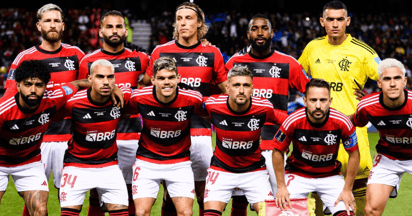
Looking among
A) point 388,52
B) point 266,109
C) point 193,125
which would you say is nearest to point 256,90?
point 266,109

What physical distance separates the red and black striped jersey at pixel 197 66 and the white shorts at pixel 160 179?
62 centimetres

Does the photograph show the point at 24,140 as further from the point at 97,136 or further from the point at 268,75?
the point at 268,75

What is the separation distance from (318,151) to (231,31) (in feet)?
50.5

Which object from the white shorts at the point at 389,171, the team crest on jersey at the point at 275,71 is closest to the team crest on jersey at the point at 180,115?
the team crest on jersey at the point at 275,71

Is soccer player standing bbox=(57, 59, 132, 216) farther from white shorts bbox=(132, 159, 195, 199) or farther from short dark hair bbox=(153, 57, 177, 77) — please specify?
short dark hair bbox=(153, 57, 177, 77)

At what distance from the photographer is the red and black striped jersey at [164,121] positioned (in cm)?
452

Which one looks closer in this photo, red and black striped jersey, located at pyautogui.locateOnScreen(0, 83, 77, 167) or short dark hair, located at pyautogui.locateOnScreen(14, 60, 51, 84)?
short dark hair, located at pyautogui.locateOnScreen(14, 60, 51, 84)

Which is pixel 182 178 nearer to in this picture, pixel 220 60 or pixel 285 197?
pixel 285 197

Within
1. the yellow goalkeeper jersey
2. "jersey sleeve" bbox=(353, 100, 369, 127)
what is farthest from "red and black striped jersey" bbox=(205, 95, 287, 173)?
the yellow goalkeeper jersey

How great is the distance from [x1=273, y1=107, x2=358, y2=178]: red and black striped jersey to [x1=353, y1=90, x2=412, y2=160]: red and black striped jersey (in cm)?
30

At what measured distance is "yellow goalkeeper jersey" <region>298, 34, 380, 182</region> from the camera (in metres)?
5.03

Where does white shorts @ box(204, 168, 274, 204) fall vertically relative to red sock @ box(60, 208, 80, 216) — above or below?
above

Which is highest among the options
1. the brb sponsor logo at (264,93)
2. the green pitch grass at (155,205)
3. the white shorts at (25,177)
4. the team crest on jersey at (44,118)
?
the brb sponsor logo at (264,93)

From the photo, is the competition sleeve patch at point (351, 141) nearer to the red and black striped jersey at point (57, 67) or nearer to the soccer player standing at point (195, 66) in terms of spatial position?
the soccer player standing at point (195, 66)
